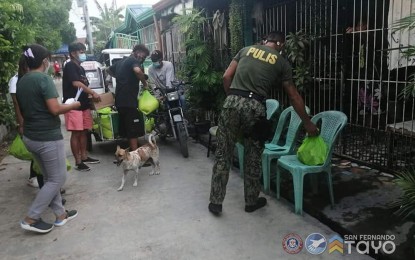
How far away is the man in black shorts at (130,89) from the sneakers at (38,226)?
2295 mm

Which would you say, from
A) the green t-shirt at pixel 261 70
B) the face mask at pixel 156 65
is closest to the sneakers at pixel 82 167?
the face mask at pixel 156 65

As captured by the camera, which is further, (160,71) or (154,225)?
(160,71)

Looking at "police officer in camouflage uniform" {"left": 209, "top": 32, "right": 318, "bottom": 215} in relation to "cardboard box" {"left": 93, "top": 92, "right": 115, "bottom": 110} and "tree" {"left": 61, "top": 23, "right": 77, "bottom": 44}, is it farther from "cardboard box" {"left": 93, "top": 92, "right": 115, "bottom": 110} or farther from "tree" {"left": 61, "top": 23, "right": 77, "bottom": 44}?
"tree" {"left": 61, "top": 23, "right": 77, "bottom": 44}

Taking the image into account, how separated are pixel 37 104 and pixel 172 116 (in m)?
3.01

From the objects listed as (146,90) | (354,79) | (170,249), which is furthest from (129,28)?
(170,249)

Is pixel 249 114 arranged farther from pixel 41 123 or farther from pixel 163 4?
pixel 163 4

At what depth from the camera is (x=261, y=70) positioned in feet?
11.4

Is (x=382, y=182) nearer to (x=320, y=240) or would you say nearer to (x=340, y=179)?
(x=340, y=179)

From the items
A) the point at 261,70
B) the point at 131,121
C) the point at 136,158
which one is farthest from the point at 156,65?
the point at 261,70

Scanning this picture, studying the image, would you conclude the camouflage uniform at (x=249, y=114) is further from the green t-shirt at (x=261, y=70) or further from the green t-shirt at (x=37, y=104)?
the green t-shirt at (x=37, y=104)

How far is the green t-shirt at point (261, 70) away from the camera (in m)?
3.45

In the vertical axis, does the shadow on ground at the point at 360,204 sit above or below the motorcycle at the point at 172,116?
below

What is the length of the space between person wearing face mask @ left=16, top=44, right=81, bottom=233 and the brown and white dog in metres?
1.03

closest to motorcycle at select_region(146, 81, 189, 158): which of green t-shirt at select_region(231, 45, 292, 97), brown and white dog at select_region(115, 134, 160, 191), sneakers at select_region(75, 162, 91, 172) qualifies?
brown and white dog at select_region(115, 134, 160, 191)
